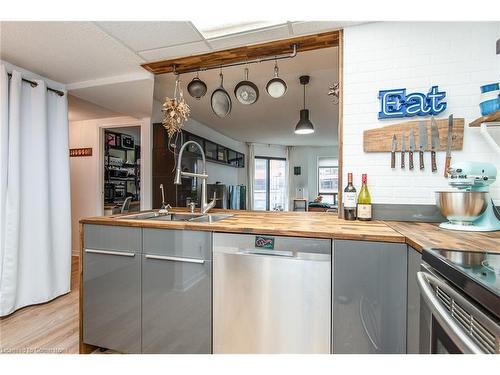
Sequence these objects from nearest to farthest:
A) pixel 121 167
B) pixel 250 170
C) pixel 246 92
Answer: pixel 246 92 < pixel 121 167 < pixel 250 170

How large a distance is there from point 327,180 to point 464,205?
6403mm

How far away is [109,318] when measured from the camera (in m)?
1.54

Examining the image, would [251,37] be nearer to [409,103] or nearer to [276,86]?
[276,86]

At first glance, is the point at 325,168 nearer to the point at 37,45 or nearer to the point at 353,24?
the point at 353,24

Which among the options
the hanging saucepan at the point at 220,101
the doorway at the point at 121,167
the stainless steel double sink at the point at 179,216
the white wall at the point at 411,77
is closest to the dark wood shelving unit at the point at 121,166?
the doorway at the point at 121,167

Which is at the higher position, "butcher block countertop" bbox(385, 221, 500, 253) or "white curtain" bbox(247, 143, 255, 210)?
"white curtain" bbox(247, 143, 255, 210)

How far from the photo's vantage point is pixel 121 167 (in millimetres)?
4746

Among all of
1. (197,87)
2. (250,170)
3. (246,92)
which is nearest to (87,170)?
(197,87)

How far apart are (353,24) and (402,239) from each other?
1432 mm

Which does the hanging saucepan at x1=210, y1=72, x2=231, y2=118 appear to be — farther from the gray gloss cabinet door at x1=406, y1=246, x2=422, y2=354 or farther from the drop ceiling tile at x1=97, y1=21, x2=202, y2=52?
the gray gloss cabinet door at x1=406, y1=246, x2=422, y2=354

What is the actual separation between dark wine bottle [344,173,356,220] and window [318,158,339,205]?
6021 mm

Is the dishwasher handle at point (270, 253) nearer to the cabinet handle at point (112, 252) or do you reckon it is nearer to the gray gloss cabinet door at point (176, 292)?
the gray gloss cabinet door at point (176, 292)

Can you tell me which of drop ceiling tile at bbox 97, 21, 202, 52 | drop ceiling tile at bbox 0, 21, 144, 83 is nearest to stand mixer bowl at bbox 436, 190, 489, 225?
drop ceiling tile at bbox 97, 21, 202, 52

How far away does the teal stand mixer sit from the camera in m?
1.20
